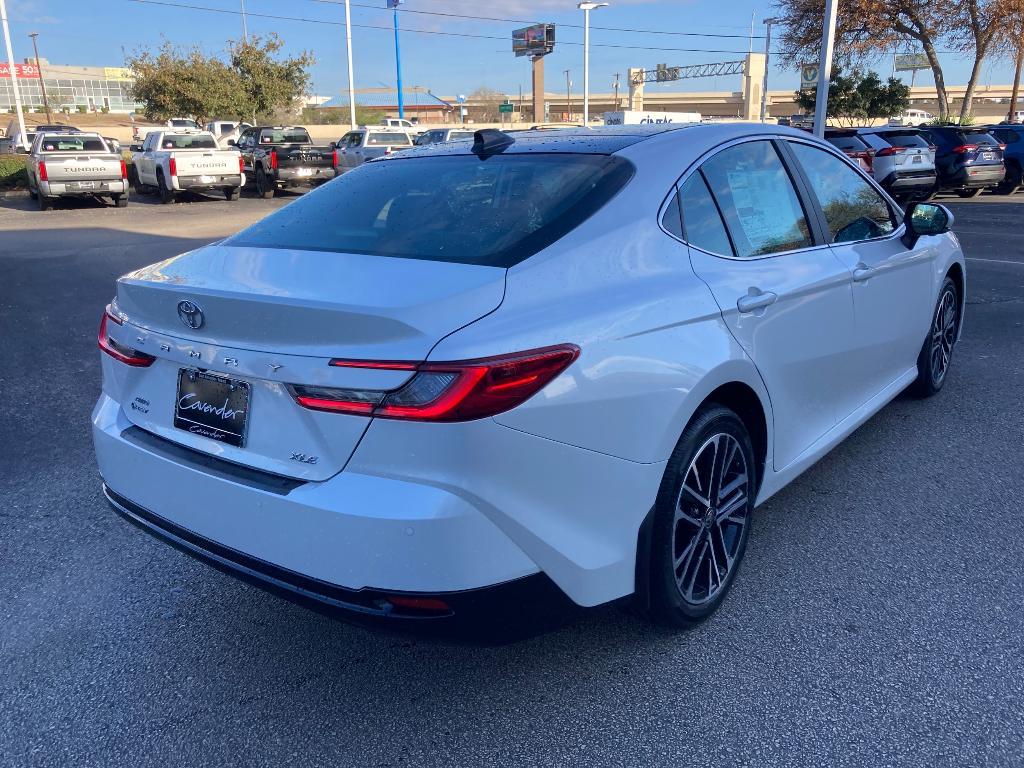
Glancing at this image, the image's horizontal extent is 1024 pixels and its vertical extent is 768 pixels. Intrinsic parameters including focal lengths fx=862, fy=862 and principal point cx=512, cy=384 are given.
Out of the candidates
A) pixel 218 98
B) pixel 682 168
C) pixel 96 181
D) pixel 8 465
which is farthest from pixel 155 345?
pixel 218 98

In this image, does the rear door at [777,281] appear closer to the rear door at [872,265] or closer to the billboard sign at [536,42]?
the rear door at [872,265]

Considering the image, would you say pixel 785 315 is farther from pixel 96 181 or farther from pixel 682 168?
pixel 96 181

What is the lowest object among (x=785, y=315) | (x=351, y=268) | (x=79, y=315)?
(x=79, y=315)

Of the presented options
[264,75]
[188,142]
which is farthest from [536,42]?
[188,142]

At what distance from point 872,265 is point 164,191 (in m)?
22.2

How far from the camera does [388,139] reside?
2639cm

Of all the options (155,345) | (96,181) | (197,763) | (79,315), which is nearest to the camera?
(197,763)

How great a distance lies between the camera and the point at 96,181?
66.9 ft

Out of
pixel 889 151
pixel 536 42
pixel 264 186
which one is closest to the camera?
pixel 889 151

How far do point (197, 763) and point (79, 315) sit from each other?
23.7ft

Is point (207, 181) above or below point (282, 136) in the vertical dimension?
below

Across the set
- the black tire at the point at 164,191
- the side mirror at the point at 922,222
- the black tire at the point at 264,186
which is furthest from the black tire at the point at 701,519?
the black tire at the point at 264,186

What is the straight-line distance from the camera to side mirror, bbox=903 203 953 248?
4.48 meters

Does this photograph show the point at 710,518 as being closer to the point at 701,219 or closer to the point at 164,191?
the point at 701,219
